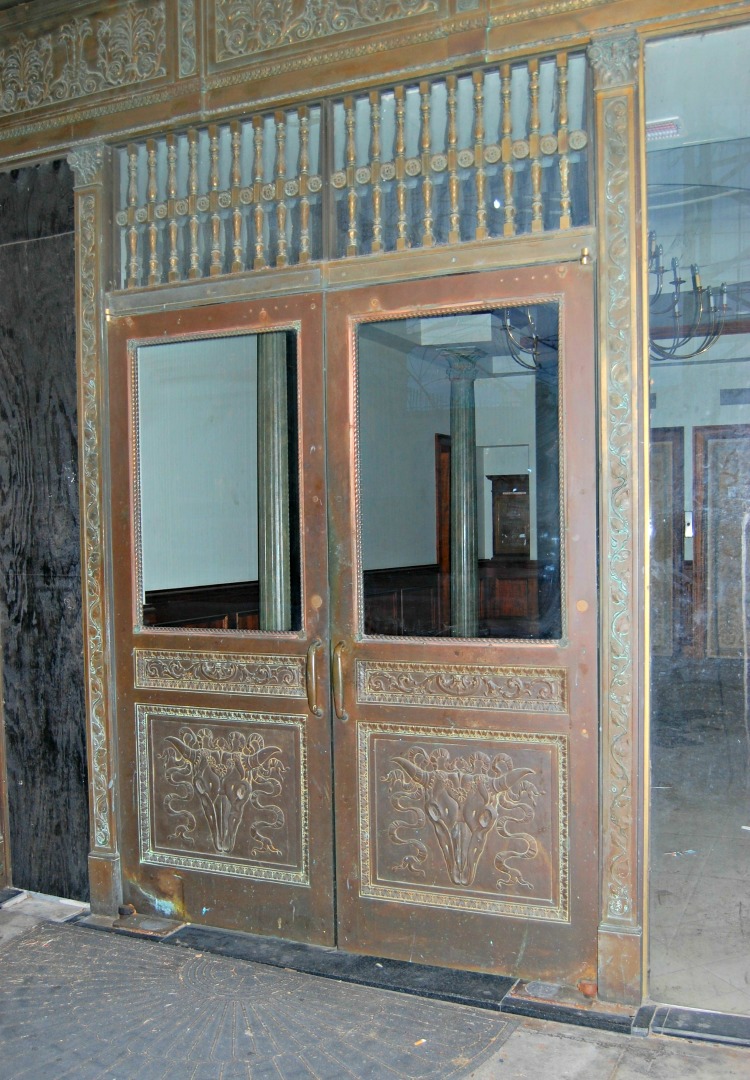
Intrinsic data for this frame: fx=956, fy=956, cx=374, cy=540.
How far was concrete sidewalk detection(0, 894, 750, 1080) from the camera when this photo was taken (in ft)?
7.79

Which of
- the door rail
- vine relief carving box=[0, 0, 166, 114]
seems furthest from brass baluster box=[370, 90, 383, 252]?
vine relief carving box=[0, 0, 166, 114]

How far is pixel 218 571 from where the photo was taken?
324 cm

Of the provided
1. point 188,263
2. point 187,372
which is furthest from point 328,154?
point 187,372

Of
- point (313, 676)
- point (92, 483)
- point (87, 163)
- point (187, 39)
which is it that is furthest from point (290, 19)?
point (313, 676)

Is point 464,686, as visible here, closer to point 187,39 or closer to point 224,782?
point 224,782

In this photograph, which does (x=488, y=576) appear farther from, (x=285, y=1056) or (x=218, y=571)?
(x=285, y=1056)

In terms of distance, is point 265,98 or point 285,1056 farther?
point 265,98

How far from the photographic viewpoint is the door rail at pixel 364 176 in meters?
2.77

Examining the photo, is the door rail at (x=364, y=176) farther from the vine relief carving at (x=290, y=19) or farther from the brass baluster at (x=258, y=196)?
the vine relief carving at (x=290, y=19)

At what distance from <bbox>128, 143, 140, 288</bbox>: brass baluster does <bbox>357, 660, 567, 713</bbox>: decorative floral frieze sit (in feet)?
5.16

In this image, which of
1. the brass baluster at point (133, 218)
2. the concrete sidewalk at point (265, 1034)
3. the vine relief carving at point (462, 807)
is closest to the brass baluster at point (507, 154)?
the brass baluster at point (133, 218)

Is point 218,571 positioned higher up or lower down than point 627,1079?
higher up

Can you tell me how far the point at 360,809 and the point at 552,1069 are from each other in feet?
3.02

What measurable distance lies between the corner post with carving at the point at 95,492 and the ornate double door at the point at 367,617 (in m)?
0.06
